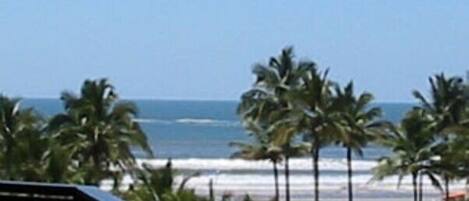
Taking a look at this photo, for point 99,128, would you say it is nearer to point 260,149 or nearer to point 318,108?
point 318,108

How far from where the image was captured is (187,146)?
234 feet

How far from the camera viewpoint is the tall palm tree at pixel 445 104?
3844cm

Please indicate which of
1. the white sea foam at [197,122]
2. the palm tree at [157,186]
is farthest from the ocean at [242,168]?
the palm tree at [157,186]

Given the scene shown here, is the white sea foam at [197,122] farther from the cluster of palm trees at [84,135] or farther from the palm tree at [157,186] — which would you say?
the palm tree at [157,186]

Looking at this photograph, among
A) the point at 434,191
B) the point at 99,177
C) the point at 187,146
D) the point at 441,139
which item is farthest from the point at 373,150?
the point at 99,177

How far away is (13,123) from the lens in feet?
99.6

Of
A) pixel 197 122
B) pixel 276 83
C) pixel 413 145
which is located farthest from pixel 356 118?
pixel 197 122

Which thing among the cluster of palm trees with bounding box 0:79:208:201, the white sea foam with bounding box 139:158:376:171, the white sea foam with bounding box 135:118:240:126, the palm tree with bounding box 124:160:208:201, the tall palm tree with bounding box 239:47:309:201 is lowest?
the palm tree with bounding box 124:160:208:201

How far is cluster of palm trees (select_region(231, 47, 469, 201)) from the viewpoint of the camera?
117 feet

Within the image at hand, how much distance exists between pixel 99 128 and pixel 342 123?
8.70m

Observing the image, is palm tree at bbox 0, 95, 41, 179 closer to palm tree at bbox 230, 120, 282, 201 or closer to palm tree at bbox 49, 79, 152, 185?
palm tree at bbox 49, 79, 152, 185

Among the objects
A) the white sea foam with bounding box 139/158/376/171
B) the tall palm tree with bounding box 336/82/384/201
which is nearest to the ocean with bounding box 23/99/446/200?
the white sea foam with bounding box 139/158/376/171

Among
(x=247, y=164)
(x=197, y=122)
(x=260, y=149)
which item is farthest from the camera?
(x=197, y=122)

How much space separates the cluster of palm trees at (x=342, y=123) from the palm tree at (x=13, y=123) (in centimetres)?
975
